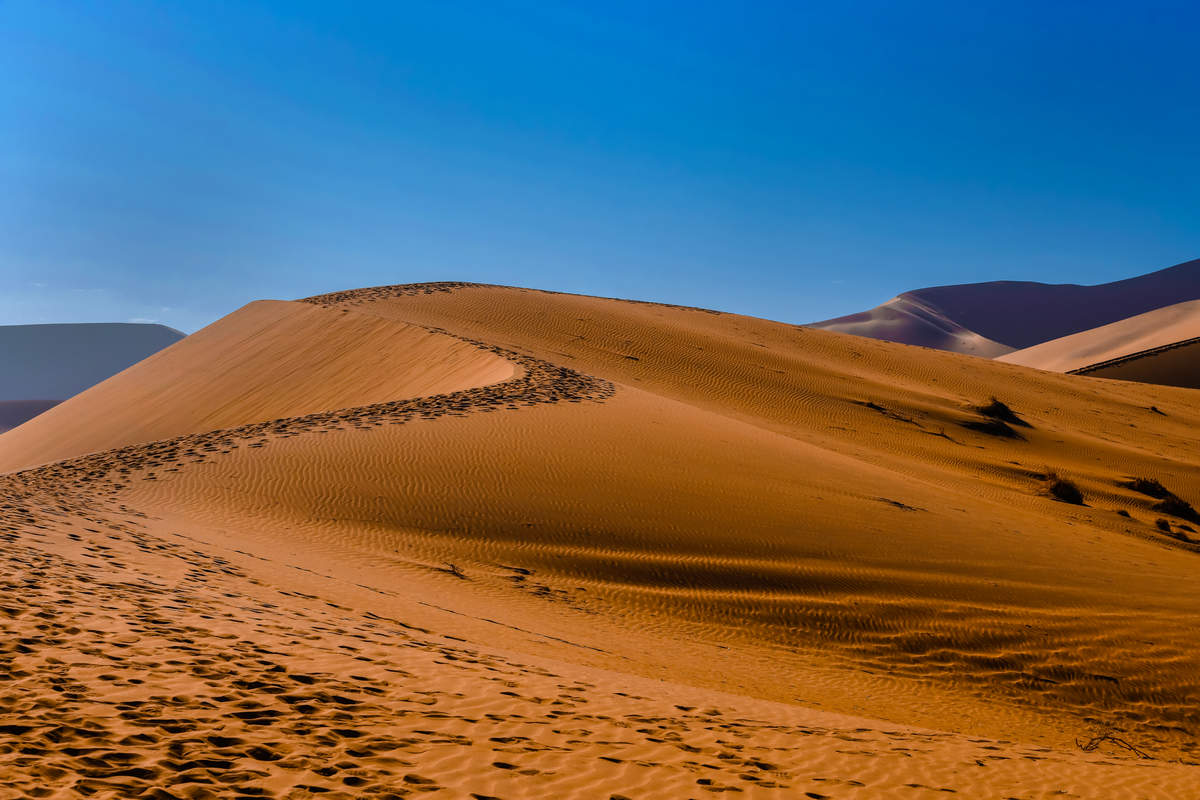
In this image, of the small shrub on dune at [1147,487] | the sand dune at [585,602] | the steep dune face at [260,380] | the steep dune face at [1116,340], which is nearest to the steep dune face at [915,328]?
the steep dune face at [1116,340]

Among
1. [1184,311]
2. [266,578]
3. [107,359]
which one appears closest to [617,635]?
[266,578]

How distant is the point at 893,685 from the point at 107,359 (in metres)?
179

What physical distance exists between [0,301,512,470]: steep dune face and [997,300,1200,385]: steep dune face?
176 ft

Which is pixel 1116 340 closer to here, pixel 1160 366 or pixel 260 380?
pixel 1160 366

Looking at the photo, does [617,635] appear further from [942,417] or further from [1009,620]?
[942,417]

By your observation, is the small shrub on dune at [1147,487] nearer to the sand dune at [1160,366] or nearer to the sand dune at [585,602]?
the sand dune at [585,602]

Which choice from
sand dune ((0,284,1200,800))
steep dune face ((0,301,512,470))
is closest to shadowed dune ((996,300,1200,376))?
sand dune ((0,284,1200,800))

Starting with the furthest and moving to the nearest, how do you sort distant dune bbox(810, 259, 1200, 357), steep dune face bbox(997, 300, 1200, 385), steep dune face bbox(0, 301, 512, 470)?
distant dune bbox(810, 259, 1200, 357) < steep dune face bbox(997, 300, 1200, 385) < steep dune face bbox(0, 301, 512, 470)

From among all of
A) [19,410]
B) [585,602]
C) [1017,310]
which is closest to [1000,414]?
[585,602]

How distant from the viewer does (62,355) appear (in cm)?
15450

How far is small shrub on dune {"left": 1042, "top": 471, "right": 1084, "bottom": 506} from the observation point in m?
16.4

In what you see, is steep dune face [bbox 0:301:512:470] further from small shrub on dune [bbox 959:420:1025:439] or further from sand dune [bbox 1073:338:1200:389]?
sand dune [bbox 1073:338:1200:389]

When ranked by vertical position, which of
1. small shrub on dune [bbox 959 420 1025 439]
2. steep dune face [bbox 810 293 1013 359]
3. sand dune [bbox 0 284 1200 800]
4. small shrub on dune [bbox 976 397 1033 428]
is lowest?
sand dune [bbox 0 284 1200 800]

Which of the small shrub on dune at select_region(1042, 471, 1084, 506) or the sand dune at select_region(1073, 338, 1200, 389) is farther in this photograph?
the sand dune at select_region(1073, 338, 1200, 389)
